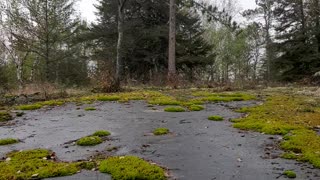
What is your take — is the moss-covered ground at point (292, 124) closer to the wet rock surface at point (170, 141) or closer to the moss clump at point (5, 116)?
the wet rock surface at point (170, 141)

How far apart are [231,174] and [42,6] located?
20870 mm

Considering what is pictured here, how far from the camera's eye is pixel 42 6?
22594 mm

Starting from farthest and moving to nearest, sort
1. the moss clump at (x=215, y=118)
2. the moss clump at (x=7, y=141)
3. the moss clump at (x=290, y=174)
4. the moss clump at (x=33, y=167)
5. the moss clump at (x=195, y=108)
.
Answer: the moss clump at (x=195, y=108)
the moss clump at (x=215, y=118)
the moss clump at (x=7, y=141)
the moss clump at (x=33, y=167)
the moss clump at (x=290, y=174)

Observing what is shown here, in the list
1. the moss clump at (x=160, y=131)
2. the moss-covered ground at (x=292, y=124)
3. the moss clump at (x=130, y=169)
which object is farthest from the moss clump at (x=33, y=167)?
the moss-covered ground at (x=292, y=124)

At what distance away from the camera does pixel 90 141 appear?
658 centimetres

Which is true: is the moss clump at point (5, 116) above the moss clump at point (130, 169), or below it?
above

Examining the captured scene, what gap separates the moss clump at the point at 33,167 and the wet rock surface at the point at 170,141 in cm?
29

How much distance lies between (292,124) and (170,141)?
294cm

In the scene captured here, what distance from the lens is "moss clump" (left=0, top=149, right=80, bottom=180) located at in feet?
15.9

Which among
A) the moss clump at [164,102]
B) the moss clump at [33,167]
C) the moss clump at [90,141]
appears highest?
the moss clump at [164,102]

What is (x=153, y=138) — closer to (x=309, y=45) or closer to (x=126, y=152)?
(x=126, y=152)

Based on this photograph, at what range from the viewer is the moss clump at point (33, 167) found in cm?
484

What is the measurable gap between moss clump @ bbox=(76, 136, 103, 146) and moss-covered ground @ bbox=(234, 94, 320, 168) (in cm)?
309

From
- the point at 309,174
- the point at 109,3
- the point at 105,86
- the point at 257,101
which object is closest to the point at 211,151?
the point at 309,174
